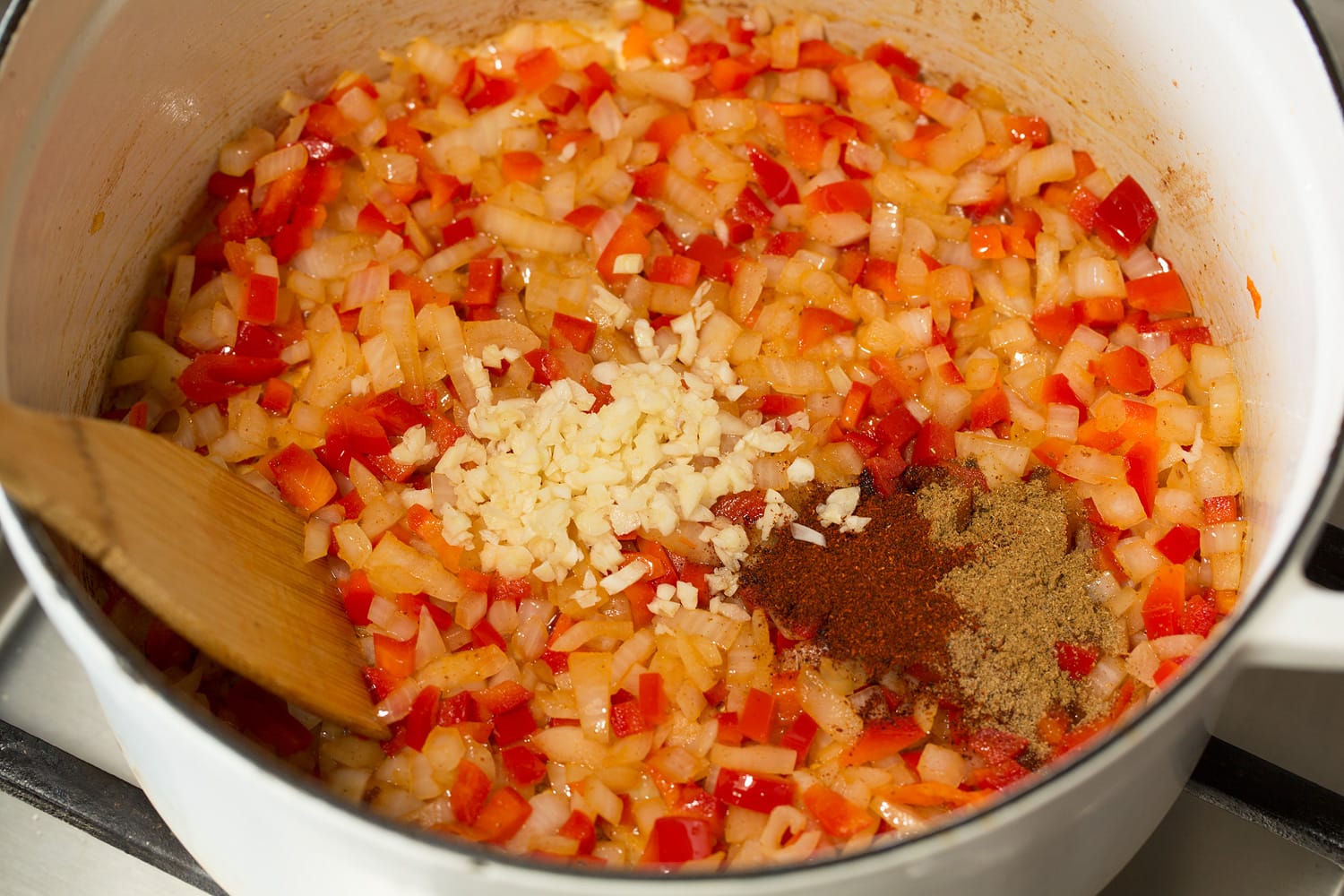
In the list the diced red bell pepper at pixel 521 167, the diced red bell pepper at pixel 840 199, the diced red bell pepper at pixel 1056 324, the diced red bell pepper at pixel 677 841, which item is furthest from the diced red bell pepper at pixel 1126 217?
the diced red bell pepper at pixel 677 841

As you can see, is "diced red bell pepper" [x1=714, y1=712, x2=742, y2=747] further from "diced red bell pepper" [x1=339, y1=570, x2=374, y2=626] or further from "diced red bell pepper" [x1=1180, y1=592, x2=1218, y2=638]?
"diced red bell pepper" [x1=1180, y1=592, x2=1218, y2=638]

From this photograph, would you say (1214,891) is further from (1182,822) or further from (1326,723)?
(1326,723)

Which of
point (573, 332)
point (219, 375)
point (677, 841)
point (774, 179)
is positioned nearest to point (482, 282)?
point (573, 332)

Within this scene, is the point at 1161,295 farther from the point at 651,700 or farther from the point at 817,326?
the point at 651,700

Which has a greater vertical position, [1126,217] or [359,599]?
[1126,217]

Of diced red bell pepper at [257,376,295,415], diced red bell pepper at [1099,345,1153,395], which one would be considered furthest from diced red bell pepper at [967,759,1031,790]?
diced red bell pepper at [257,376,295,415]

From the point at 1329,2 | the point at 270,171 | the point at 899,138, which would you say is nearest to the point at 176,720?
the point at 270,171
